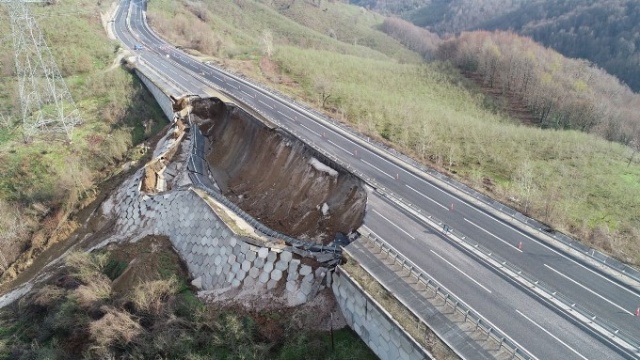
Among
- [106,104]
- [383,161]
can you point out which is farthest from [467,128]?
→ [106,104]

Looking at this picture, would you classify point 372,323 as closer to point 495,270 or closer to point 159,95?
point 495,270

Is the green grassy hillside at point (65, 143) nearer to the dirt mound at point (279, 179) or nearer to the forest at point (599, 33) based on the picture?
the dirt mound at point (279, 179)

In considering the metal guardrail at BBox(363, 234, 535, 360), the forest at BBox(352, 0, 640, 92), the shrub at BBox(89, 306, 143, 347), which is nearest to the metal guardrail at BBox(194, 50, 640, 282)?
the metal guardrail at BBox(363, 234, 535, 360)

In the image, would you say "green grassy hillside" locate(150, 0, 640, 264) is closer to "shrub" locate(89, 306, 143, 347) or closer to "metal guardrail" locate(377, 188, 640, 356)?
"metal guardrail" locate(377, 188, 640, 356)

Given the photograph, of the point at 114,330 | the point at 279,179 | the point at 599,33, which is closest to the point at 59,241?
the point at 114,330

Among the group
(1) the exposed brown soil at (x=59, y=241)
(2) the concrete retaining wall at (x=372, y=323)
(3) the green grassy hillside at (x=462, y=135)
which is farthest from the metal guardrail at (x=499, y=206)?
(1) the exposed brown soil at (x=59, y=241)

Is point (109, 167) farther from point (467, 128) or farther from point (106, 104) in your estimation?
point (467, 128)
